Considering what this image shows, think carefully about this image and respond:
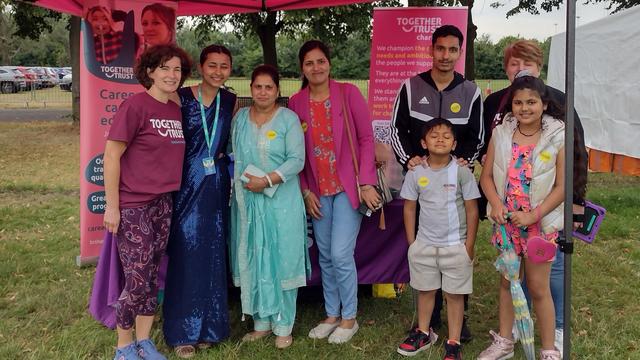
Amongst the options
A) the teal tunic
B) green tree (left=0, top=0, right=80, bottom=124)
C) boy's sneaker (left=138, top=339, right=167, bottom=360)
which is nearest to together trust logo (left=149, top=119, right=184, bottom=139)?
the teal tunic

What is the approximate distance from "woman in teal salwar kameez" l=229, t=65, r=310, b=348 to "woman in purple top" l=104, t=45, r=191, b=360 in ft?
1.19

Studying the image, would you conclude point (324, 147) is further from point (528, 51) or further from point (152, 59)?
point (528, 51)

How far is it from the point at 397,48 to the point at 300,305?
102 inches

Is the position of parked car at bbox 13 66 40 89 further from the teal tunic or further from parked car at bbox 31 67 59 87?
the teal tunic

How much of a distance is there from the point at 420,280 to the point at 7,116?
740 inches

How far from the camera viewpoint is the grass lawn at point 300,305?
310 cm

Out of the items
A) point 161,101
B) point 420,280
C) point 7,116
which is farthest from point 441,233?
point 7,116

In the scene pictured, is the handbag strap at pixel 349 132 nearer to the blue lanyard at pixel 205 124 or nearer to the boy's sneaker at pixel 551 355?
the blue lanyard at pixel 205 124

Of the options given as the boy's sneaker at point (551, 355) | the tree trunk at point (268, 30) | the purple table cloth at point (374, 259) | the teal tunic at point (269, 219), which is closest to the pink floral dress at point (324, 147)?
the teal tunic at point (269, 219)

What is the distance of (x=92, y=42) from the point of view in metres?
3.98

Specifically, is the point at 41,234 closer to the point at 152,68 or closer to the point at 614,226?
the point at 152,68

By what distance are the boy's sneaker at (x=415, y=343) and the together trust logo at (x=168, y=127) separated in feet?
5.51

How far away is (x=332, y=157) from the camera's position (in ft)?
9.83

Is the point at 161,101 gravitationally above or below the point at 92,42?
below
